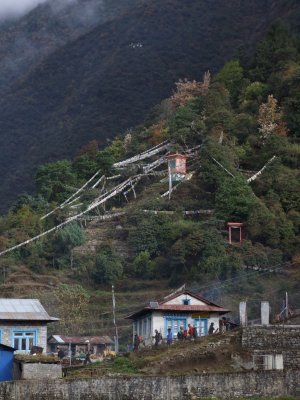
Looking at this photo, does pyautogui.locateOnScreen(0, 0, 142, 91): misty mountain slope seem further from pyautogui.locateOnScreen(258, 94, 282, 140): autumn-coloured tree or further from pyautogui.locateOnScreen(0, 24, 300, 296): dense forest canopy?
pyautogui.locateOnScreen(258, 94, 282, 140): autumn-coloured tree

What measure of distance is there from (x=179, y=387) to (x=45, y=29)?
14296 centimetres

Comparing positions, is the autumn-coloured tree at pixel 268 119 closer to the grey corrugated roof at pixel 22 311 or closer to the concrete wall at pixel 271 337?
the grey corrugated roof at pixel 22 311

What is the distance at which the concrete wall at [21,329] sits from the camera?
2255 inches

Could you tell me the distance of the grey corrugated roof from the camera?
2265 inches

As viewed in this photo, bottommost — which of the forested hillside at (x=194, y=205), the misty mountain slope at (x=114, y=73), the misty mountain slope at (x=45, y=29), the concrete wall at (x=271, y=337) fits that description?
the concrete wall at (x=271, y=337)

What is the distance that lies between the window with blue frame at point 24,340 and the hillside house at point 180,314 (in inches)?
206

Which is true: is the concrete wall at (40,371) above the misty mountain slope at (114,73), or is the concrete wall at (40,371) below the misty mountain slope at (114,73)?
below

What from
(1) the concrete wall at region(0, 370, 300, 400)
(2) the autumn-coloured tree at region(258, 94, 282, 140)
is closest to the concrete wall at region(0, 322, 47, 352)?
(1) the concrete wall at region(0, 370, 300, 400)

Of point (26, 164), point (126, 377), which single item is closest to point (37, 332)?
point (126, 377)

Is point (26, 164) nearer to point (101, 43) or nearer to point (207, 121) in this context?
point (101, 43)

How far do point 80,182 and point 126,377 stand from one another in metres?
55.0

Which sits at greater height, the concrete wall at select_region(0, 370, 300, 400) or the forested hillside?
the forested hillside

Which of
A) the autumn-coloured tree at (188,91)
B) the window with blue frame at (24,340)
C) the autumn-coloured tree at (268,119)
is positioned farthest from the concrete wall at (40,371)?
the autumn-coloured tree at (188,91)

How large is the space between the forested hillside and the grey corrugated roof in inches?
530
